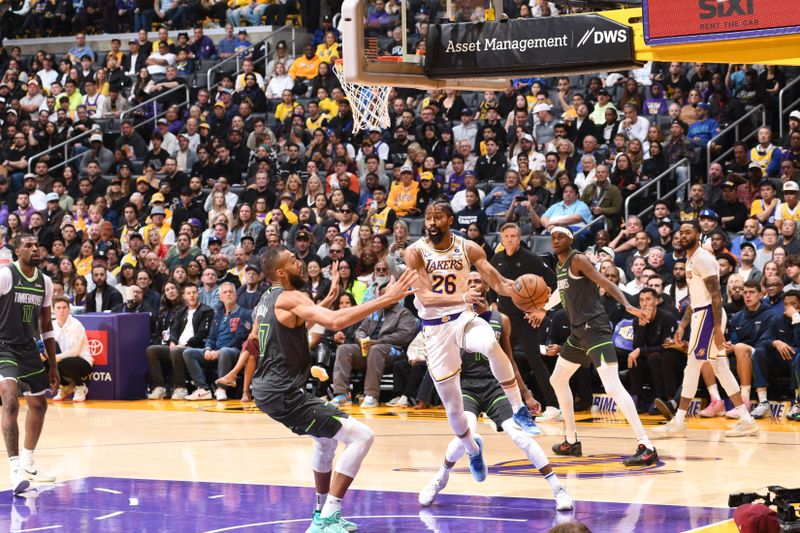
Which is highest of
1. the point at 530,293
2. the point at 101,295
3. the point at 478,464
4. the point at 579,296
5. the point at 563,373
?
the point at 530,293

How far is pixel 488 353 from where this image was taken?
9398mm

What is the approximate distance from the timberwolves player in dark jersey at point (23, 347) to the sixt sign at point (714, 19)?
530cm

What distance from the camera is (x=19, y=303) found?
1052 cm

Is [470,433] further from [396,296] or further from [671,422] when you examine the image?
[671,422]

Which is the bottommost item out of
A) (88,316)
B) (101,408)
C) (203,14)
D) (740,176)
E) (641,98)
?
(101,408)

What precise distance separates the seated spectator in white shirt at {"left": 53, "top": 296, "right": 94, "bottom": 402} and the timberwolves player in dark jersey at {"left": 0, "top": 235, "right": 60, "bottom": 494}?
22.7 feet

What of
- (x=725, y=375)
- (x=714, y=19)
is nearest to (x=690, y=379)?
(x=725, y=375)

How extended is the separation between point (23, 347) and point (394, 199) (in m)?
9.53

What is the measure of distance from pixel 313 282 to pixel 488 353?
8208mm

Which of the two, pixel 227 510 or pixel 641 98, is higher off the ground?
pixel 641 98

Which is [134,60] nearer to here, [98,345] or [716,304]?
[98,345]

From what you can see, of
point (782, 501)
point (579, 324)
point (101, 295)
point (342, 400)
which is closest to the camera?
point (782, 501)

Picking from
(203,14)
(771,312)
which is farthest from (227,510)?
(203,14)

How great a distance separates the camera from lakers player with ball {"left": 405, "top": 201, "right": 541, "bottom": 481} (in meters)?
9.36
